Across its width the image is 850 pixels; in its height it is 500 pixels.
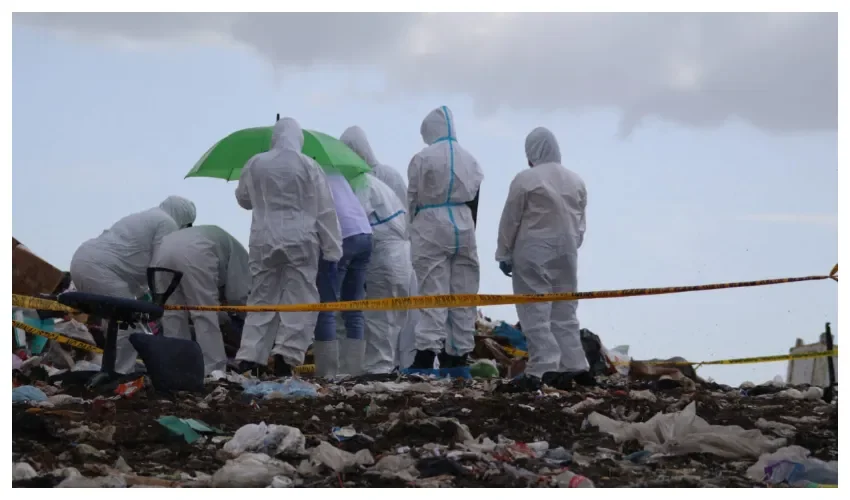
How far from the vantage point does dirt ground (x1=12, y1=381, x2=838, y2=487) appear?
555 cm

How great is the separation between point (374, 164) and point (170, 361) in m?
5.97

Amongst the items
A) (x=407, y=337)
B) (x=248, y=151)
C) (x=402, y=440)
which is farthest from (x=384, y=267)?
(x=402, y=440)

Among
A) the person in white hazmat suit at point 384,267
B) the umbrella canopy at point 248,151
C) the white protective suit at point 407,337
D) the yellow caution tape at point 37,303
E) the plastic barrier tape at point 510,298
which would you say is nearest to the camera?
the plastic barrier tape at point 510,298

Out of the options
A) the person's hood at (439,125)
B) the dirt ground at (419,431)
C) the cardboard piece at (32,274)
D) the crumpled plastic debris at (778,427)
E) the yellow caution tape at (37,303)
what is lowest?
the dirt ground at (419,431)

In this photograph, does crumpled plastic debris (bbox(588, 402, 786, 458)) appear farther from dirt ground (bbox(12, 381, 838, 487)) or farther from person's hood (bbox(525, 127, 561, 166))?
person's hood (bbox(525, 127, 561, 166))

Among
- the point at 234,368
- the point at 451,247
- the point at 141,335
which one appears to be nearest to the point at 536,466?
the point at 141,335

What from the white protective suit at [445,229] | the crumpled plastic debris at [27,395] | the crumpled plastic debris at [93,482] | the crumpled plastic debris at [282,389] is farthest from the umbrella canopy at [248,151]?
the crumpled plastic debris at [93,482]

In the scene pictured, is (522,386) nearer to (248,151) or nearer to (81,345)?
(248,151)

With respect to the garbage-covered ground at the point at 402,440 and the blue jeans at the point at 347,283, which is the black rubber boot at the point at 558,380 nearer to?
the garbage-covered ground at the point at 402,440

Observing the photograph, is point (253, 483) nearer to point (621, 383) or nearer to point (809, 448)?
point (809, 448)

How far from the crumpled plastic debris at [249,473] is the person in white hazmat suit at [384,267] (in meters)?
6.69

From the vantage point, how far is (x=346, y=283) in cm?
1255

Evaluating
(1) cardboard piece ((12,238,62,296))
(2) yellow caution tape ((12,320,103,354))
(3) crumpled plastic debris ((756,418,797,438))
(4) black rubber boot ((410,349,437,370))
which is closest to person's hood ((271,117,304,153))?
(4) black rubber boot ((410,349,437,370))

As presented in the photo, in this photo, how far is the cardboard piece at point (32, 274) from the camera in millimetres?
14648
